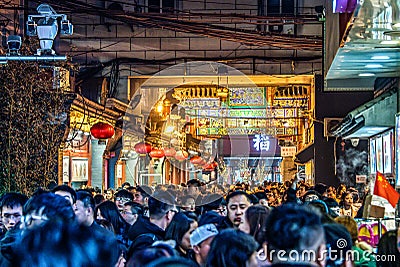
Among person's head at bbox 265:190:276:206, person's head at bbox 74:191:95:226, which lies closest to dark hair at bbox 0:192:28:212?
person's head at bbox 74:191:95:226

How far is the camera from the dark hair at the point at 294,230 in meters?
4.74

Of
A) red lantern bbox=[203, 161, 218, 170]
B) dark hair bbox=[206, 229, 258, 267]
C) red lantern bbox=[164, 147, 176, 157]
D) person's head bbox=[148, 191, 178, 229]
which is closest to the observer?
dark hair bbox=[206, 229, 258, 267]

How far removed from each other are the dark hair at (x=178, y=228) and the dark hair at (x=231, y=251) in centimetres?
236

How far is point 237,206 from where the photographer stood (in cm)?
908

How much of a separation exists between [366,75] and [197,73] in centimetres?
1057

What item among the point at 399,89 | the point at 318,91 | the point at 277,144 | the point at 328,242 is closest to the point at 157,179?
the point at 277,144

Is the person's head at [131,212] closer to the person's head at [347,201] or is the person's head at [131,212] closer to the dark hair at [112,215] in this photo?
the dark hair at [112,215]

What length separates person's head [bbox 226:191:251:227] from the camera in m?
8.97

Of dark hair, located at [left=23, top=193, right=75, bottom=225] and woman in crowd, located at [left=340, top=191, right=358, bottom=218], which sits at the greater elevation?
dark hair, located at [left=23, top=193, right=75, bottom=225]

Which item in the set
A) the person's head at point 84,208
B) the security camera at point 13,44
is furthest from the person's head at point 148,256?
the security camera at point 13,44

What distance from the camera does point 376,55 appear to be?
11.6 m

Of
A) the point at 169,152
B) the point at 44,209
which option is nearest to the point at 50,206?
the point at 44,209

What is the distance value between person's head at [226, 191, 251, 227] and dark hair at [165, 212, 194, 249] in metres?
1.31

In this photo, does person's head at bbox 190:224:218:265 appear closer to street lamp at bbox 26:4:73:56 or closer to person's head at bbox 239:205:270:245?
person's head at bbox 239:205:270:245
